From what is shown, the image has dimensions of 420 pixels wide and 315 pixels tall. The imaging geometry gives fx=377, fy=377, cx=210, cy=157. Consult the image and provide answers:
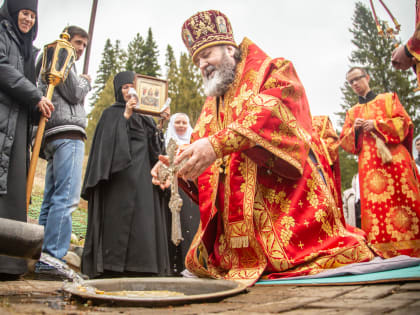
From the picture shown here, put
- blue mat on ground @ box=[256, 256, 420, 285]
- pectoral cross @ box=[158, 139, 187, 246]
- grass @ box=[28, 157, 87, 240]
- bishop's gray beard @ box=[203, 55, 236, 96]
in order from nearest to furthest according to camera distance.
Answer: blue mat on ground @ box=[256, 256, 420, 285], pectoral cross @ box=[158, 139, 187, 246], bishop's gray beard @ box=[203, 55, 236, 96], grass @ box=[28, 157, 87, 240]

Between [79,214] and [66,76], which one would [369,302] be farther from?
[79,214]

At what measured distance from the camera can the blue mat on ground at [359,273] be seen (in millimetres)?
1923

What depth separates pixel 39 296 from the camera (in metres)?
1.89

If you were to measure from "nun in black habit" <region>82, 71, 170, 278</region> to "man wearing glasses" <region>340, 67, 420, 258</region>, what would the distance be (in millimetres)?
2718

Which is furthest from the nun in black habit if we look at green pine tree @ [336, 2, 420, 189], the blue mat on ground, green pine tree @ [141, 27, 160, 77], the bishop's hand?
green pine tree @ [141, 27, 160, 77]

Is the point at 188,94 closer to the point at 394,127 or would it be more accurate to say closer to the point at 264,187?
the point at 394,127

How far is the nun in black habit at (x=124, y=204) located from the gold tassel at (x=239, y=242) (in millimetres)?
1856

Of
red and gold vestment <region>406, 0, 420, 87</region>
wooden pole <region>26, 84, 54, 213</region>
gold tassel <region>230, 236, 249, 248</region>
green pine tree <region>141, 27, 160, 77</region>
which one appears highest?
green pine tree <region>141, 27, 160, 77</region>

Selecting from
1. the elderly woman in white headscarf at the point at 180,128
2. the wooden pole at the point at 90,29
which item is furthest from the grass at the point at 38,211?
the wooden pole at the point at 90,29

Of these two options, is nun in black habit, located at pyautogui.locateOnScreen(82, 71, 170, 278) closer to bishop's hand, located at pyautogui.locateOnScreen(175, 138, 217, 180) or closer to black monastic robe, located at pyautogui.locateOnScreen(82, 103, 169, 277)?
black monastic robe, located at pyautogui.locateOnScreen(82, 103, 169, 277)

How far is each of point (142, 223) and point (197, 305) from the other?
2.80 metres

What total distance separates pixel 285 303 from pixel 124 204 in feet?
9.94

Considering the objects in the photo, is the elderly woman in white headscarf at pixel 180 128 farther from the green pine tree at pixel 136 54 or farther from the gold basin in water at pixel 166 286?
the green pine tree at pixel 136 54

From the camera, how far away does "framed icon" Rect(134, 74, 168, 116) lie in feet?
13.5
